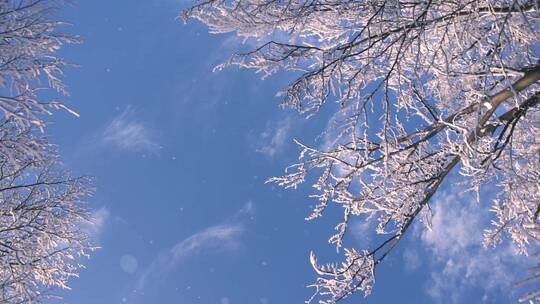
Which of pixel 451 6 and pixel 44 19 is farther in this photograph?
pixel 44 19

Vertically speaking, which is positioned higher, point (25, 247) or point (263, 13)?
point (25, 247)

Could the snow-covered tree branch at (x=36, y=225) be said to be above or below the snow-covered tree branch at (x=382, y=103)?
above

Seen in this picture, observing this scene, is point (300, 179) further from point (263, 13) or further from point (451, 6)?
point (451, 6)

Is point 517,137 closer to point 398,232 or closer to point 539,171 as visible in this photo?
point 539,171

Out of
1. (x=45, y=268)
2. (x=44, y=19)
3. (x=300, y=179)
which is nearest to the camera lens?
(x=44, y=19)

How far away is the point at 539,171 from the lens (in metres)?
5.23

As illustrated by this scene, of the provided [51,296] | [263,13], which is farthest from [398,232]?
[51,296]

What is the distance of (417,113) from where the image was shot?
5.65 meters

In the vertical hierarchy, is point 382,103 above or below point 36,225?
below

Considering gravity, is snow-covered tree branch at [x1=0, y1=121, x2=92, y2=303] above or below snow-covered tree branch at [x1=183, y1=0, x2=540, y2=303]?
above

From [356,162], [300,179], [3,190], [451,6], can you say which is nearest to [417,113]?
[356,162]

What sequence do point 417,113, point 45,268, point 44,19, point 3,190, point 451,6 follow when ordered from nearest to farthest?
1. point 451,6
2. point 44,19
3. point 417,113
4. point 3,190
5. point 45,268

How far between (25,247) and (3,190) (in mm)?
1054

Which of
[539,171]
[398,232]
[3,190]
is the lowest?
[539,171]
